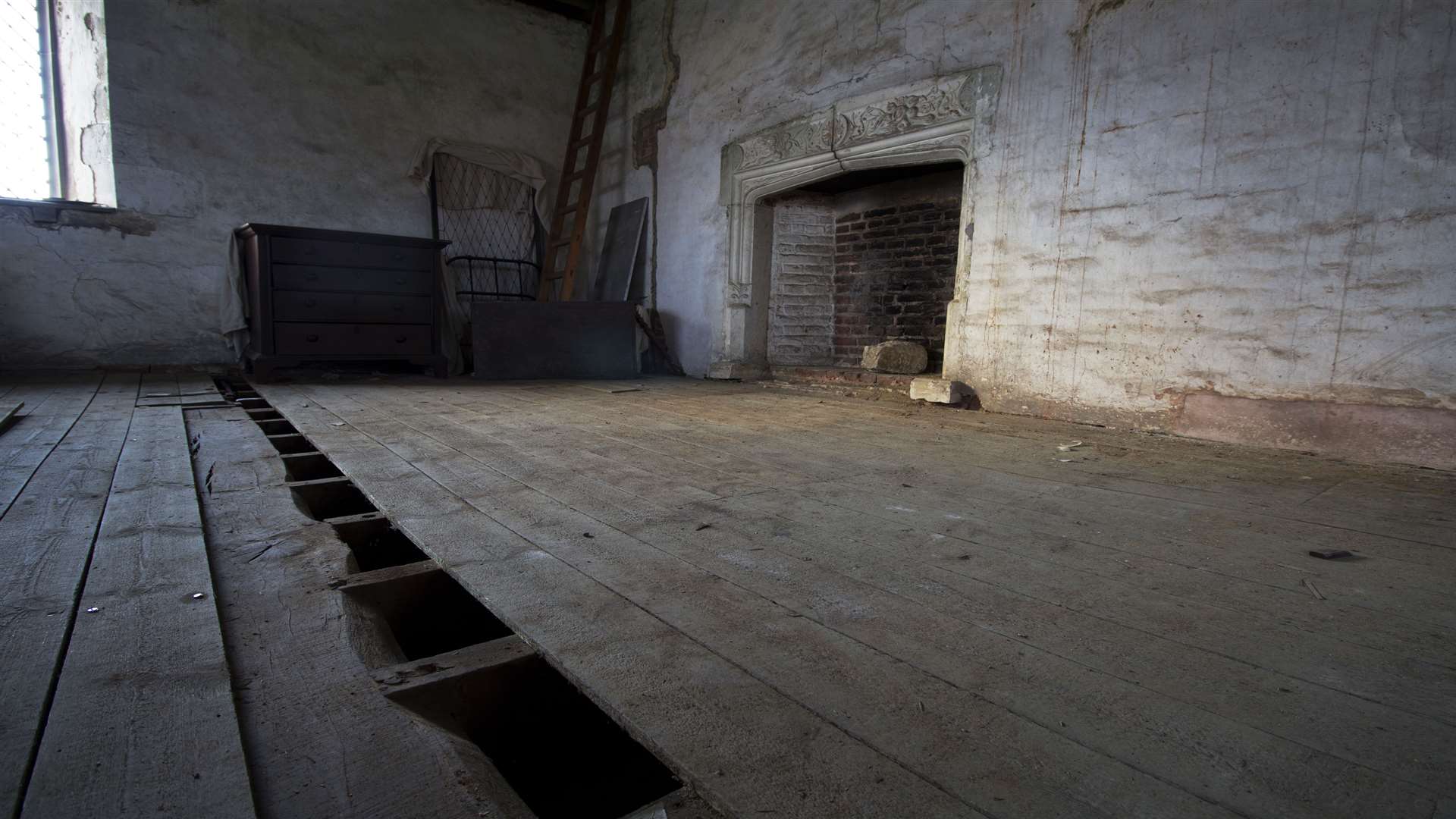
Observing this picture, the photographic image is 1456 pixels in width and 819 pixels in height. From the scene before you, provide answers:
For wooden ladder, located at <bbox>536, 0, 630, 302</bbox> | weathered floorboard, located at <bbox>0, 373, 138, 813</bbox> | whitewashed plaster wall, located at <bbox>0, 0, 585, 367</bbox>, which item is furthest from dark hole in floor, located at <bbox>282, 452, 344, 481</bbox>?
wooden ladder, located at <bbox>536, 0, 630, 302</bbox>

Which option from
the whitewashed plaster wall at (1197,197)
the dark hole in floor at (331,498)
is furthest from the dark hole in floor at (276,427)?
the whitewashed plaster wall at (1197,197)

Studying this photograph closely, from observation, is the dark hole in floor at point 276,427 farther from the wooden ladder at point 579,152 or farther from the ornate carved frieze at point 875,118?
the wooden ladder at point 579,152

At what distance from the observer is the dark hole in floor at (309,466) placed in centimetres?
204

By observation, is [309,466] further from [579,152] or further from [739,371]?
[579,152]

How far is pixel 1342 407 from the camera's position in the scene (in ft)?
8.45

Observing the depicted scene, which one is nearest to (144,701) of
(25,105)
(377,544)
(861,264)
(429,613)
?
(429,613)

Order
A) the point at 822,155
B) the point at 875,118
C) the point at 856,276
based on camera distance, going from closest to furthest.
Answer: the point at 875,118 → the point at 822,155 → the point at 856,276

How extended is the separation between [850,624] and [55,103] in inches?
300

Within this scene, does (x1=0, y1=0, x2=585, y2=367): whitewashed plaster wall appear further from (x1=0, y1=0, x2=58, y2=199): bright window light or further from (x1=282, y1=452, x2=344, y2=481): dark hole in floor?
(x1=282, y1=452, x2=344, y2=481): dark hole in floor

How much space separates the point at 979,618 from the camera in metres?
1.07

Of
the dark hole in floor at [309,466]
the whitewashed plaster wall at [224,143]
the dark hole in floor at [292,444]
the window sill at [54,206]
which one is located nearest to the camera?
the dark hole in floor at [309,466]

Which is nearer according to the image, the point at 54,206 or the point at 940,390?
the point at 940,390

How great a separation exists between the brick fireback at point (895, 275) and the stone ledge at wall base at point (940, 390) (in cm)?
100

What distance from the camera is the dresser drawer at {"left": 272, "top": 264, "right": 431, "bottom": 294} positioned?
474 centimetres
